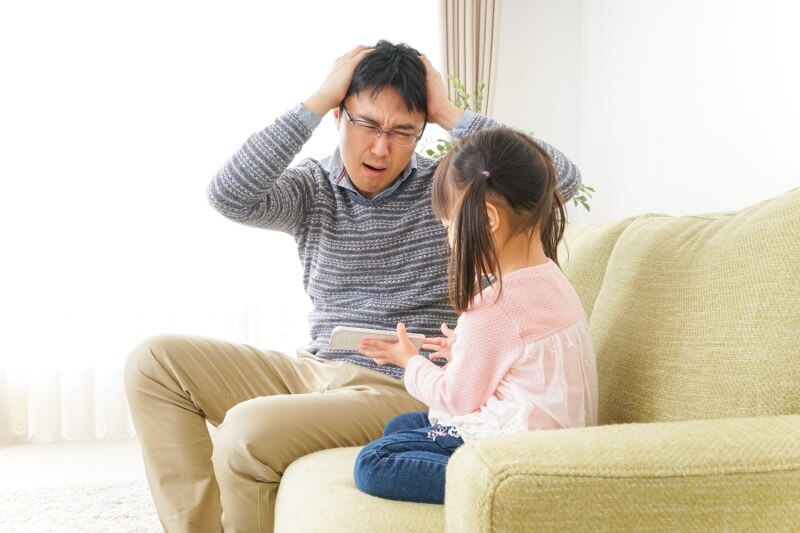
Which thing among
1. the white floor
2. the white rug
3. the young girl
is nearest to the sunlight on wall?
the white floor

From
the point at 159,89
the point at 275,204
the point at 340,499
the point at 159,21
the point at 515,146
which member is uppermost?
the point at 159,21

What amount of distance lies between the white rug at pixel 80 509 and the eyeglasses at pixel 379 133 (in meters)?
1.33

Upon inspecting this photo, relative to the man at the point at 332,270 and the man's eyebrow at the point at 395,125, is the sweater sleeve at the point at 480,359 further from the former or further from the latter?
the man's eyebrow at the point at 395,125

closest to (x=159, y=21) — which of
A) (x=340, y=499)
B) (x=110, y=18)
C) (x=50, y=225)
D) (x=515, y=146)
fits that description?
(x=110, y=18)

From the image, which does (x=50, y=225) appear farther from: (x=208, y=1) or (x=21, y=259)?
(x=208, y=1)

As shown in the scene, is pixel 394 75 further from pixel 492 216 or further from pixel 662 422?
pixel 662 422

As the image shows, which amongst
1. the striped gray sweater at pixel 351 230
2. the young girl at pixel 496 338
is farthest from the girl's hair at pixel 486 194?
the striped gray sweater at pixel 351 230

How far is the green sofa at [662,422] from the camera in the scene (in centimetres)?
78

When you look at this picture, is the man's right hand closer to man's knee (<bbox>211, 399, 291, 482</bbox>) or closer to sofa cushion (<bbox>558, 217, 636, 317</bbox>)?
sofa cushion (<bbox>558, 217, 636, 317</bbox>)

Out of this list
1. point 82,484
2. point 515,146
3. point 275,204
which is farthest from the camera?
point 82,484

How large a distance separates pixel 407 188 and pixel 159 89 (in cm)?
206

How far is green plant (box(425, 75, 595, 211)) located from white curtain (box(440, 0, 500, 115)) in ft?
0.17

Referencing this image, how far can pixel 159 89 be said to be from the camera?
3562mm

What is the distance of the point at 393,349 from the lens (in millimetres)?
1446
